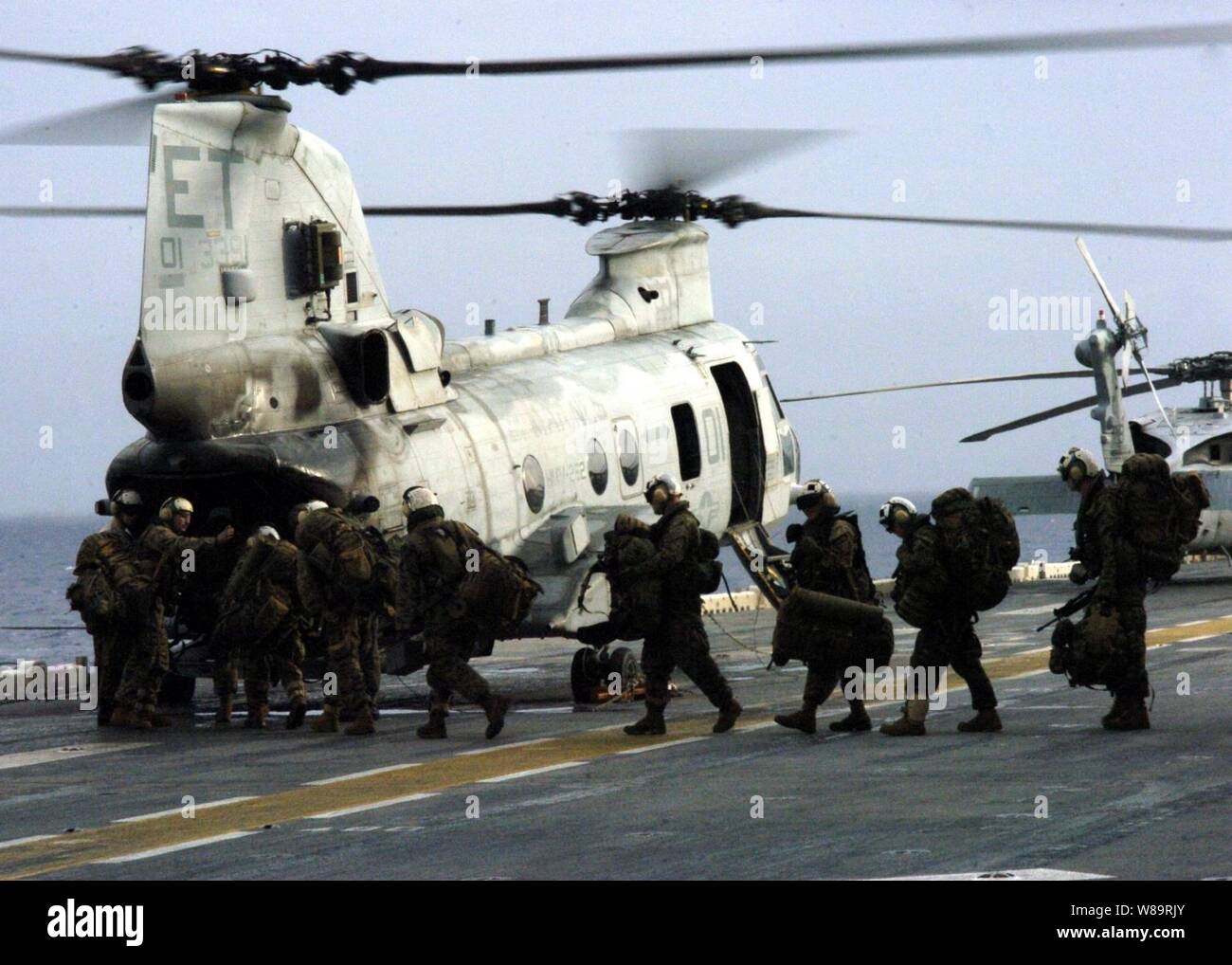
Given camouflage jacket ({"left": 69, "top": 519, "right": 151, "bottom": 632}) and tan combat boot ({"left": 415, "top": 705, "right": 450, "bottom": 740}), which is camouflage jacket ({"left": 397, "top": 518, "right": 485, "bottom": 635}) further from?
camouflage jacket ({"left": 69, "top": 519, "right": 151, "bottom": 632})

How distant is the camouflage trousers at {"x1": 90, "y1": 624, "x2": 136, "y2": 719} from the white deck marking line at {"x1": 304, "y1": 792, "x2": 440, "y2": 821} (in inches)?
225

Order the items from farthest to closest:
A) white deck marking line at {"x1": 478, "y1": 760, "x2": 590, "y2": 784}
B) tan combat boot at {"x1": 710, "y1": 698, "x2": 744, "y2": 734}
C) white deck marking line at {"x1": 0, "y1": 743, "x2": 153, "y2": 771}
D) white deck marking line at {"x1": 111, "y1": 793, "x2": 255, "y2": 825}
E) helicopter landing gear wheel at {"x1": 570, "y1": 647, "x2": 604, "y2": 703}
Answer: helicopter landing gear wheel at {"x1": 570, "y1": 647, "x2": 604, "y2": 703} → tan combat boot at {"x1": 710, "y1": 698, "x2": 744, "y2": 734} → white deck marking line at {"x1": 0, "y1": 743, "x2": 153, "y2": 771} → white deck marking line at {"x1": 478, "y1": 760, "x2": 590, "y2": 784} → white deck marking line at {"x1": 111, "y1": 793, "x2": 255, "y2": 825}

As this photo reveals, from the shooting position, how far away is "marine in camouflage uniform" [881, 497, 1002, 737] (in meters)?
14.7

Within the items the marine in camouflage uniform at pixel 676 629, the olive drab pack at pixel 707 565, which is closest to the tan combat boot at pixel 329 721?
the marine in camouflage uniform at pixel 676 629

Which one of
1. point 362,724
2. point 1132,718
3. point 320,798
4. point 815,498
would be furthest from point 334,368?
point 1132,718

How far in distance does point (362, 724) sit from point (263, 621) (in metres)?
1.27

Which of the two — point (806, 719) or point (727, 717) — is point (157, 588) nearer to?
point (727, 717)

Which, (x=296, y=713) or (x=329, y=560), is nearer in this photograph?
(x=329, y=560)

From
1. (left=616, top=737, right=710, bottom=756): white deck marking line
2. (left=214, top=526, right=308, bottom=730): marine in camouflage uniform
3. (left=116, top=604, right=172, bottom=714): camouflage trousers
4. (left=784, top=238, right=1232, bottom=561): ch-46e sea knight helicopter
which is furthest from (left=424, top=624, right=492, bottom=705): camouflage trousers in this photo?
(left=784, top=238, right=1232, bottom=561): ch-46e sea knight helicopter

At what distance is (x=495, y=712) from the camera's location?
50.0 ft

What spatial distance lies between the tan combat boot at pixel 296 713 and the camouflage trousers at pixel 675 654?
328 cm

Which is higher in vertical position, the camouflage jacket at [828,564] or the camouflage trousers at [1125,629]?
the camouflage jacket at [828,564]

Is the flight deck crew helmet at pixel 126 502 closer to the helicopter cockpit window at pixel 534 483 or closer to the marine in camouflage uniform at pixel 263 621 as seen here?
the marine in camouflage uniform at pixel 263 621

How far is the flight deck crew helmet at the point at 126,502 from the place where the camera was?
16.8 metres
